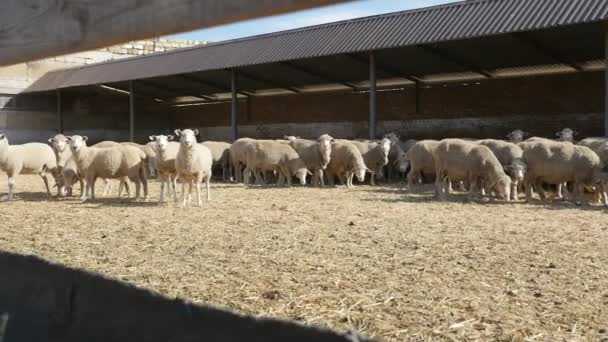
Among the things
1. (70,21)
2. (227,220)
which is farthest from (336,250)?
(70,21)

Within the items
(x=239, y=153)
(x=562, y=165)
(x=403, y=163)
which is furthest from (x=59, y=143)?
(x=562, y=165)

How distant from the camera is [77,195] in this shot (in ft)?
50.2

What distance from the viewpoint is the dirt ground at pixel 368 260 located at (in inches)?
167

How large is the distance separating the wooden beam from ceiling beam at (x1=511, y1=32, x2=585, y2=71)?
1838 centimetres

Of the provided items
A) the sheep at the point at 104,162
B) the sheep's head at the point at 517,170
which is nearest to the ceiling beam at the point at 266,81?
the sheep at the point at 104,162

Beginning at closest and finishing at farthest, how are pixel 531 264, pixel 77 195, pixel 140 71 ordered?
pixel 531 264 → pixel 77 195 → pixel 140 71

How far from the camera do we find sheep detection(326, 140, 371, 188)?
19203mm

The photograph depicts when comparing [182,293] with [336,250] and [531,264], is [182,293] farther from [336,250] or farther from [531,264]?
[531,264]

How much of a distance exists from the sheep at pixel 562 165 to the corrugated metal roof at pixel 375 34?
5.00 meters

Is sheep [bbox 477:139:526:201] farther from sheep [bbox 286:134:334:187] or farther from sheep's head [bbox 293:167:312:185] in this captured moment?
sheep's head [bbox 293:167:312:185]

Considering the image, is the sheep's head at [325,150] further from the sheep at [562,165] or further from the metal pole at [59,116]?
the metal pole at [59,116]

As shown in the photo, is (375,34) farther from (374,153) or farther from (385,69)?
(374,153)

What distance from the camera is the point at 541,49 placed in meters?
20.5

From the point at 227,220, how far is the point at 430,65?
16.1 meters
